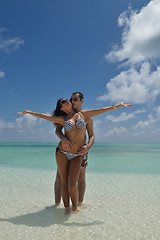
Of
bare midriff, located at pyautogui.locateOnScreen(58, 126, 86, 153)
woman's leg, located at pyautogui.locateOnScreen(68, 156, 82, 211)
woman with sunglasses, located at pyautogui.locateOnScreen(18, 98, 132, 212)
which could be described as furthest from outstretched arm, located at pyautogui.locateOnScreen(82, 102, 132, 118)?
woman's leg, located at pyautogui.locateOnScreen(68, 156, 82, 211)

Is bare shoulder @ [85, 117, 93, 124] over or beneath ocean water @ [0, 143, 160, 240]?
over

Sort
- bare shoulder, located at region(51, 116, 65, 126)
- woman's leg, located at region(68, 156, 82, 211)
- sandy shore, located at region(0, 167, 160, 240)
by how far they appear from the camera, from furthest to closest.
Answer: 1. bare shoulder, located at region(51, 116, 65, 126)
2. woman's leg, located at region(68, 156, 82, 211)
3. sandy shore, located at region(0, 167, 160, 240)

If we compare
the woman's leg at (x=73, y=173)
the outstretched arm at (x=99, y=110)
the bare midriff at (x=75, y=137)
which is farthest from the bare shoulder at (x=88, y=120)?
the woman's leg at (x=73, y=173)

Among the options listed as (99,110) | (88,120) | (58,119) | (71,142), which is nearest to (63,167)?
(71,142)

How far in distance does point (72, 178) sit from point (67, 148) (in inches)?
23.5

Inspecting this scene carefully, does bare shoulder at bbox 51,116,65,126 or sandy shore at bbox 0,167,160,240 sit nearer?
sandy shore at bbox 0,167,160,240

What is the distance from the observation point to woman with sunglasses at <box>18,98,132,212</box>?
12.6ft

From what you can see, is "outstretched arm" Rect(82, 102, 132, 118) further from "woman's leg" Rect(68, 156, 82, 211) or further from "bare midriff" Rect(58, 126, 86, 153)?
"woman's leg" Rect(68, 156, 82, 211)

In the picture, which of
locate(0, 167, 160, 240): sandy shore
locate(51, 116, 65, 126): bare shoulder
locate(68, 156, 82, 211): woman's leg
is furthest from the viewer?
locate(51, 116, 65, 126): bare shoulder

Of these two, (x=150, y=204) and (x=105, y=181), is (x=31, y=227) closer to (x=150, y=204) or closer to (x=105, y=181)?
(x=150, y=204)

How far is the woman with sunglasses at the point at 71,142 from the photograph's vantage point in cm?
384

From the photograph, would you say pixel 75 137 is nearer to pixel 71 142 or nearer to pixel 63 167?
pixel 71 142

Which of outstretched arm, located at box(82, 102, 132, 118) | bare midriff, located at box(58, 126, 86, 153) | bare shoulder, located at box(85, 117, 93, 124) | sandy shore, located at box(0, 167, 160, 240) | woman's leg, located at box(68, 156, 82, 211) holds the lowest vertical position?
sandy shore, located at box(0, 167, 160, 240)

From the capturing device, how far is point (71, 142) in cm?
389
